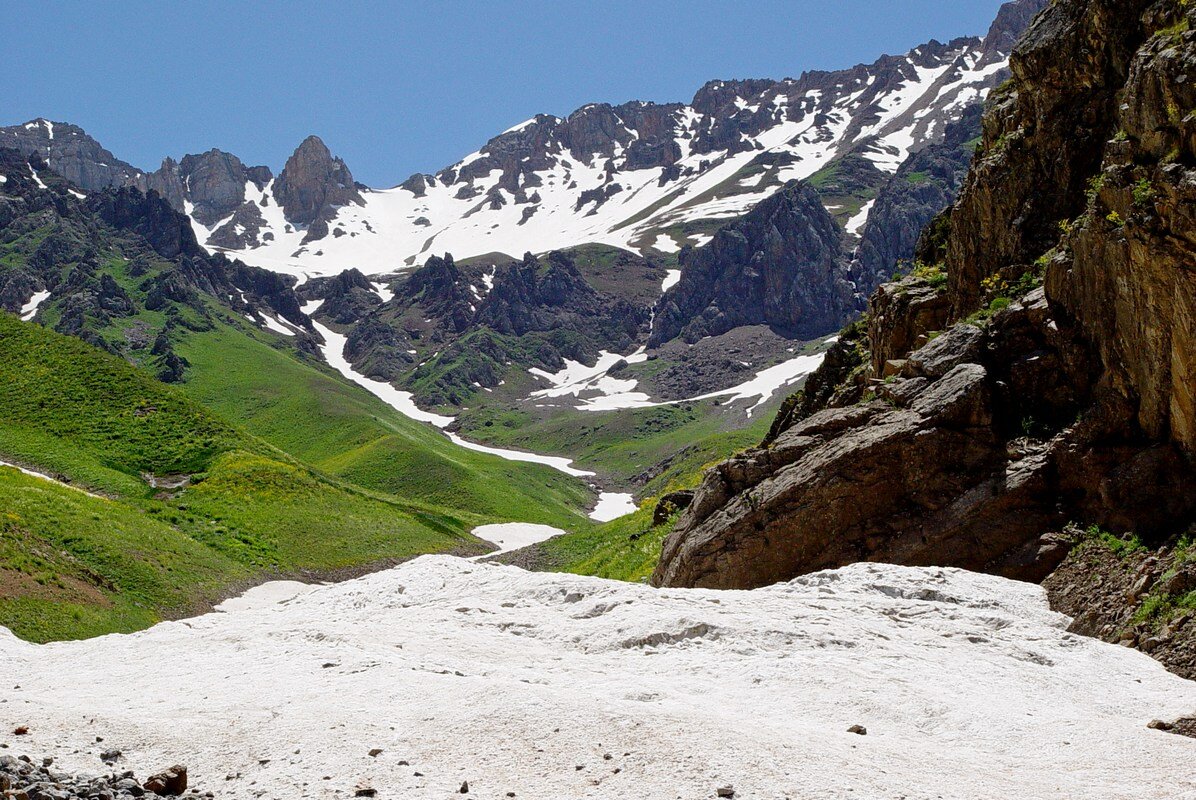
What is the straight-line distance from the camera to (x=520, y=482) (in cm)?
15438

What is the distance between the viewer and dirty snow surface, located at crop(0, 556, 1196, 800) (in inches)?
428

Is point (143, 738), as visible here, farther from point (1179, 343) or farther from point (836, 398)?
point (836, 398)

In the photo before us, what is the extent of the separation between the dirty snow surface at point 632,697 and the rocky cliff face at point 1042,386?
3.01 metres

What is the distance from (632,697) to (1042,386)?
1539cm

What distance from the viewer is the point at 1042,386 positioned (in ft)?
77.6

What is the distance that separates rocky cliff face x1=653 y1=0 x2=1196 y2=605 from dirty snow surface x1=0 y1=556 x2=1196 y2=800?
3014mm

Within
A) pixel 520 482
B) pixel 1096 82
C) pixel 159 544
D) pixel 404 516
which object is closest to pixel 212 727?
pixel 1096 82

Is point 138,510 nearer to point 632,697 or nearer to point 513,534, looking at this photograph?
point 513,534

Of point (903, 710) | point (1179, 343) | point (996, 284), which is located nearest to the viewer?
point (903, 710)

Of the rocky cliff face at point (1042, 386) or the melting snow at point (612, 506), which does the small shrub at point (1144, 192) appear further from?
the melting snow at point (612, 506)

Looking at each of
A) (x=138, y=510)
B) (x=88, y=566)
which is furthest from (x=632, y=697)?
(x=138, y=510)

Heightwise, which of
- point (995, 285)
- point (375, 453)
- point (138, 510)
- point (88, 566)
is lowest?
point (88, 566)

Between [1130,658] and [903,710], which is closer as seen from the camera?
[903,710]

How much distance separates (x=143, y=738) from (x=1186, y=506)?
1909cm
